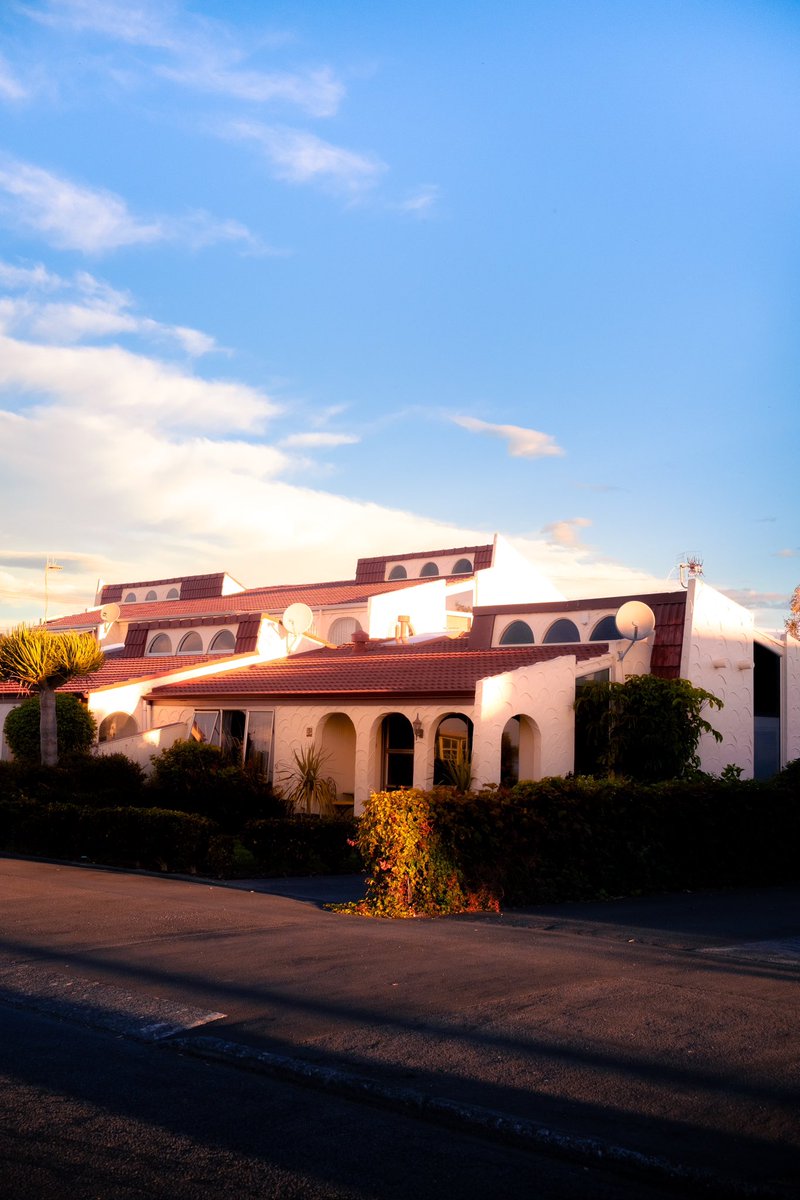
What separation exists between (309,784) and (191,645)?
35.9 feet

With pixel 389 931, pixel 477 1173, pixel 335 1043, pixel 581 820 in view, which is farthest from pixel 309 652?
pixel 477 1173

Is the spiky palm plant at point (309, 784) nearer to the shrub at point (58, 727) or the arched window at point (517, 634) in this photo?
the shrub at point (58, 727)

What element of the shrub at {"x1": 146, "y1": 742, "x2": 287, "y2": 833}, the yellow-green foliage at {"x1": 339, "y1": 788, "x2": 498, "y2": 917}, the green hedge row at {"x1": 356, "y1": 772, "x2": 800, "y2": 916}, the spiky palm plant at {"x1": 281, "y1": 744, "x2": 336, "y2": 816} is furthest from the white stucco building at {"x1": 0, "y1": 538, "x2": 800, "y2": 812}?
the yellow-green foliage at {"x1": 339, "y1": 788, "x2": 498, "y2": 917}

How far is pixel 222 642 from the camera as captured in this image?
101 ft

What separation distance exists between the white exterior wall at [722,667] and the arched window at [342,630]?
578 inches

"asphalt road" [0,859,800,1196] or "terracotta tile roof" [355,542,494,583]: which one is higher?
"terracotta tile roof" [355,542,494,583]

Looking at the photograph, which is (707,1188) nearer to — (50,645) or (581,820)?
(581,820)

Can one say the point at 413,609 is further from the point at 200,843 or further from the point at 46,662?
the point at 200,843

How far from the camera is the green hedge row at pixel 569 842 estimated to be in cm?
1265

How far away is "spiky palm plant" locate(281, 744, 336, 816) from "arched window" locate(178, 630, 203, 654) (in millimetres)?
9447

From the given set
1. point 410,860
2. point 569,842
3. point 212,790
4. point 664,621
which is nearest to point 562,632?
point 664,621

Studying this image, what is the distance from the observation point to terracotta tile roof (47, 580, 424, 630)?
121ft

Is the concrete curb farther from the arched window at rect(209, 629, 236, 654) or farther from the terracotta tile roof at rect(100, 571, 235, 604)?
the terracotta tile roof at rect(100, 571, 235, 604)

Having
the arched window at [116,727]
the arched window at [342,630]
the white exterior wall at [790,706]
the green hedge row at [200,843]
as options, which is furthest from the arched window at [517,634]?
the arched window at [342,630]
